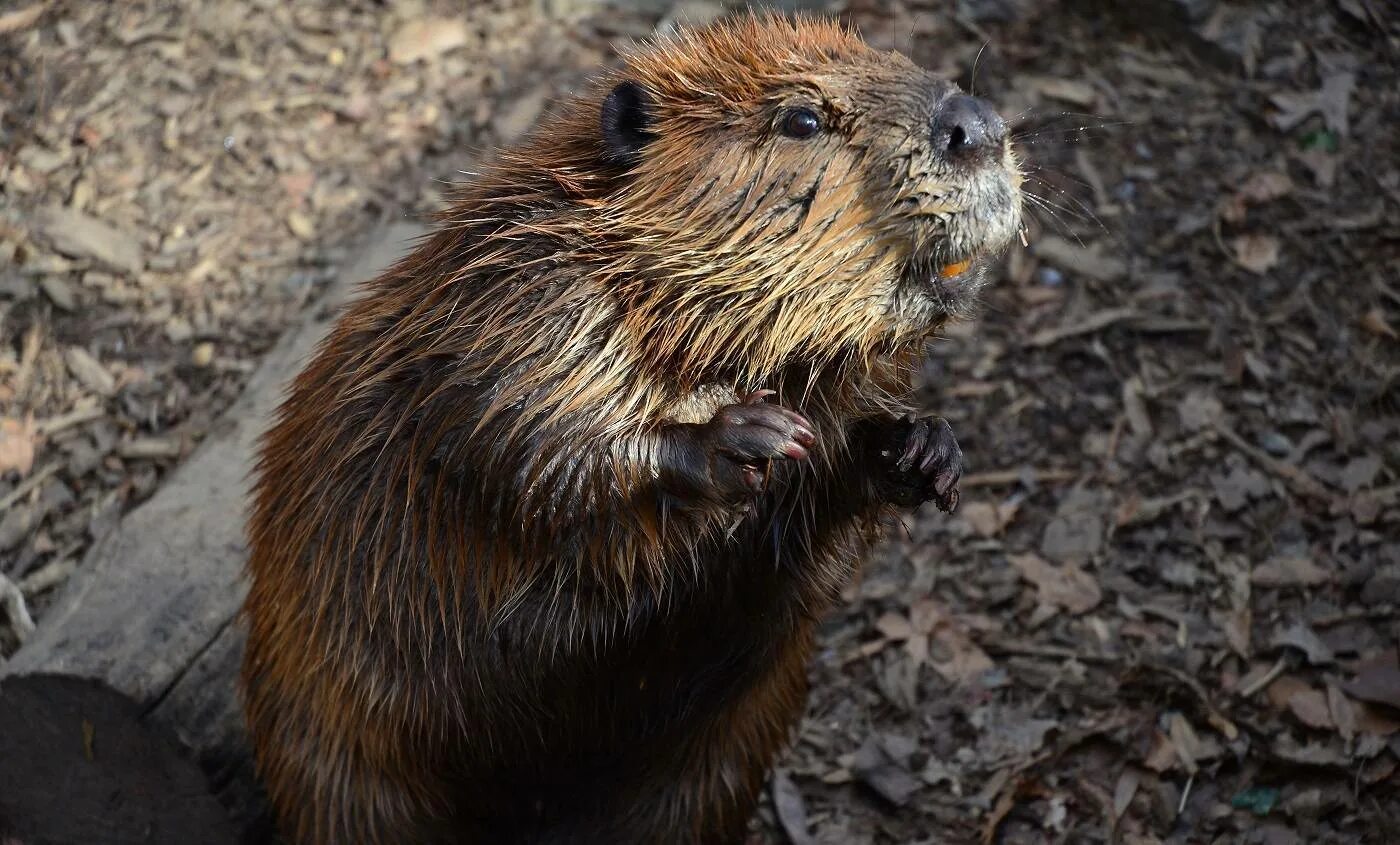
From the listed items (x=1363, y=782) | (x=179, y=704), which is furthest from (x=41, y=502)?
(x=1363, y=782)

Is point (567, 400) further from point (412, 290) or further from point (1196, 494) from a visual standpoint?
point (1196, 494)

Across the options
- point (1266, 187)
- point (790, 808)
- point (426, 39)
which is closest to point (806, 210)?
point (790, 808)

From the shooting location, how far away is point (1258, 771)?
4094 mm

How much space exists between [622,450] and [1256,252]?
11.4 ft

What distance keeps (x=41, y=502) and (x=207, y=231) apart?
1325mm

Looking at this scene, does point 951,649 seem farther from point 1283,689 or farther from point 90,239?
point 90,239

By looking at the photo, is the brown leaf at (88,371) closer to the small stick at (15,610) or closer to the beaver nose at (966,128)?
the small stick at (15,610)

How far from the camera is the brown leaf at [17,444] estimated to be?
4812 mm

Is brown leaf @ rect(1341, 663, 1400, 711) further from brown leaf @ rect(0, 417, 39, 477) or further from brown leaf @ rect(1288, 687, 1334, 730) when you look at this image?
brown leaf @ rect(0, 417, 39, 477)

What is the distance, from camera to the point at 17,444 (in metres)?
4.87

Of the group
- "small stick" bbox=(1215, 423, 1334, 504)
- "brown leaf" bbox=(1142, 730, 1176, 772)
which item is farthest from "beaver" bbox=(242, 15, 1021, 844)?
"small stick" bbox=(1215, 423, 1334, 504)

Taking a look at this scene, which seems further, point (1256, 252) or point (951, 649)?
point (1256, 252)

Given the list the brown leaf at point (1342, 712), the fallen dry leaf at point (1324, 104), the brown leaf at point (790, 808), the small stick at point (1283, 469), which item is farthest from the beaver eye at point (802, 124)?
the fallen dry leaf at point (1324, 104)

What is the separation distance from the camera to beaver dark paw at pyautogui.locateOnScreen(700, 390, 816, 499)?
2639 millimetres
